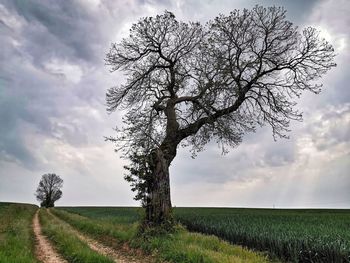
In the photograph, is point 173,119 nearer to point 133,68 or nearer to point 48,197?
point 133,68

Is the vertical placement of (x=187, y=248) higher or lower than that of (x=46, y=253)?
higher

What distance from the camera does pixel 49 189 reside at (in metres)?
110

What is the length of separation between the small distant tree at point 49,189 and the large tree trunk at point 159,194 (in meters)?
92.8

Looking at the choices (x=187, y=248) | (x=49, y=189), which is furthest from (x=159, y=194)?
(x=49, y=189)

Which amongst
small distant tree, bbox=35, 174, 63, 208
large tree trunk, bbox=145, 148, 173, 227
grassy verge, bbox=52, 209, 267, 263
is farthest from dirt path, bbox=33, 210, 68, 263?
small distant tree, bbox=35, 174, 63, 208

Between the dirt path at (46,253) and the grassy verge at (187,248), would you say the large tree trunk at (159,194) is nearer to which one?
the grassy verge at (187,248)

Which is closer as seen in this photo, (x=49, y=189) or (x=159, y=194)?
(x=159, y=194)

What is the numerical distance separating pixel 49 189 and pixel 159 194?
99838 mm

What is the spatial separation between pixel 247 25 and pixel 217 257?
50.9 ft

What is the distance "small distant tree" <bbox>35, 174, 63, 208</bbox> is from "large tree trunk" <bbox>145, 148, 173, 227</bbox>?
304 feet

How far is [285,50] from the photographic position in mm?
22016

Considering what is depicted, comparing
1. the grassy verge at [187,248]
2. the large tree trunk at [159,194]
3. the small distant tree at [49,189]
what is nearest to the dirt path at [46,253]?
the grassy verge at [187,248]

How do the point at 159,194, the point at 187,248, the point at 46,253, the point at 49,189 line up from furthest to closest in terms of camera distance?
the point at 49,189, the point at 159,194, the point at 46,253, the point at 187,248

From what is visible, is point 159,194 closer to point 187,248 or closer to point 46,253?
point 46,253
